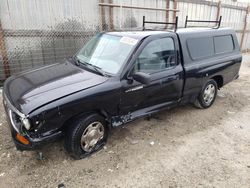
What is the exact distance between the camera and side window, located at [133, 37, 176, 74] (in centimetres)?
328

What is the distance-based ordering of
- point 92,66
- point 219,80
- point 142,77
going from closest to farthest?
point 142,77, point 92,66, point 219,80

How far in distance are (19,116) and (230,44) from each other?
4539 millimetres

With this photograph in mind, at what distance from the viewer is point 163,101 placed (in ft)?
12.3

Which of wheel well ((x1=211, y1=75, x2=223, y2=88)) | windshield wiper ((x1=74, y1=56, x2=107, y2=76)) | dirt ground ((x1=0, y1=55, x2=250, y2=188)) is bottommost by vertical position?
dirt ground ((x1=0, y1=55, x2=250, y2=188))

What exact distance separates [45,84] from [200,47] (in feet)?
9.76

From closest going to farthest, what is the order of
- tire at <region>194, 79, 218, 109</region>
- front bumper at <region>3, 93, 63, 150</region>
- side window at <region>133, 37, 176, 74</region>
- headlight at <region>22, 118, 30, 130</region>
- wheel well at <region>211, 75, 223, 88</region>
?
headlight at <region>22, 118, 30, 130</region>, front bumper at <region>3, 93, 63, 150</region>, side window at <region>133, 37, 176, 74</region>, tire at <region>194, 79, 218, 109</region>, wheel well at <region>211, 75, 223, 88</region>

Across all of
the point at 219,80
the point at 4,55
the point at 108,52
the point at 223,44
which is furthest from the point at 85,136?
the point at 4,55

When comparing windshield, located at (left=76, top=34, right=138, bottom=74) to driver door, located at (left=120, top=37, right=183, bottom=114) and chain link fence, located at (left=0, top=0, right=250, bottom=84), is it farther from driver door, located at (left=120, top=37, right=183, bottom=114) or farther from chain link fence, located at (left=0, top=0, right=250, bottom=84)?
chain link fence, located at (left=0, top=0, right=250, bottom=84)

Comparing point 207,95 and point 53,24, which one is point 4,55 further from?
point 207,95

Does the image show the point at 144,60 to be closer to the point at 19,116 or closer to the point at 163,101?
the point at 163,101

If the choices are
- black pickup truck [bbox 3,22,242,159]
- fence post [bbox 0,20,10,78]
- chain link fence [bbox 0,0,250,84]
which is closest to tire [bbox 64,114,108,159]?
black pickup truck [bbox 3,22,242,159]

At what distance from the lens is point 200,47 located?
4172mm

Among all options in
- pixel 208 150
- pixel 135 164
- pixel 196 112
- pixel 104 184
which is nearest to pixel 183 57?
pixel 196 112

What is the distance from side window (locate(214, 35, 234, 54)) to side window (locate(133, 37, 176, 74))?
4.46 ft
